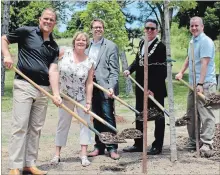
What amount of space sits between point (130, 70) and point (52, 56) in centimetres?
173

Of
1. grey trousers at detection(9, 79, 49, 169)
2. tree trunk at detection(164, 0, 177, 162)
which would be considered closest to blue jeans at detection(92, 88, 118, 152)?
tree trunk at detection(164, 0, 177, 162)

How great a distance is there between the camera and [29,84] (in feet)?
15.3

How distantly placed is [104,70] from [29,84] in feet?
4.50

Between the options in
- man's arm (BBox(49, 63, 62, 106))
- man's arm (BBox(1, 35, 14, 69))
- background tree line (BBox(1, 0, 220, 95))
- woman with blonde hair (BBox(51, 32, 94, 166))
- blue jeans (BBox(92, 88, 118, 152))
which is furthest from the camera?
background tree line (BBox(1, 0, 220, 95))

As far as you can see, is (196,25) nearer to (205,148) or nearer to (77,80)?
(205,148)

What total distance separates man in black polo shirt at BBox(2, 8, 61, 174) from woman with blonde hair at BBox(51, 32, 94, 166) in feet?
1.33

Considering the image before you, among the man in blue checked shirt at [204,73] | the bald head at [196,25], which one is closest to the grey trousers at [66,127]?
the man in blue checked shirt at [204,73]

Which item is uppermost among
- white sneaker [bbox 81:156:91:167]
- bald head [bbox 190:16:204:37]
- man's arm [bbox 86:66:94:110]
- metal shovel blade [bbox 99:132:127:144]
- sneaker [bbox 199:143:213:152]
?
bald head [bbox 190:16:204:37]

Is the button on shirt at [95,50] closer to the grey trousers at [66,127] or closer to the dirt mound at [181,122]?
the grey trousers at [66,127]

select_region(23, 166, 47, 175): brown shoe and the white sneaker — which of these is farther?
the white sneaker

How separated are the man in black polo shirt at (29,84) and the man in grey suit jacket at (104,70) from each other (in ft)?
3.17

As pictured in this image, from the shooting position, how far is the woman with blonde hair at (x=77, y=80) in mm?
5273

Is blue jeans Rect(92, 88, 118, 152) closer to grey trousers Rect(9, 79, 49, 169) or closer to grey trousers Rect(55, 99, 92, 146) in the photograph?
grey trousers Rect(55, 99, 92, 146)

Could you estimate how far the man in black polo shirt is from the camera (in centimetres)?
462
